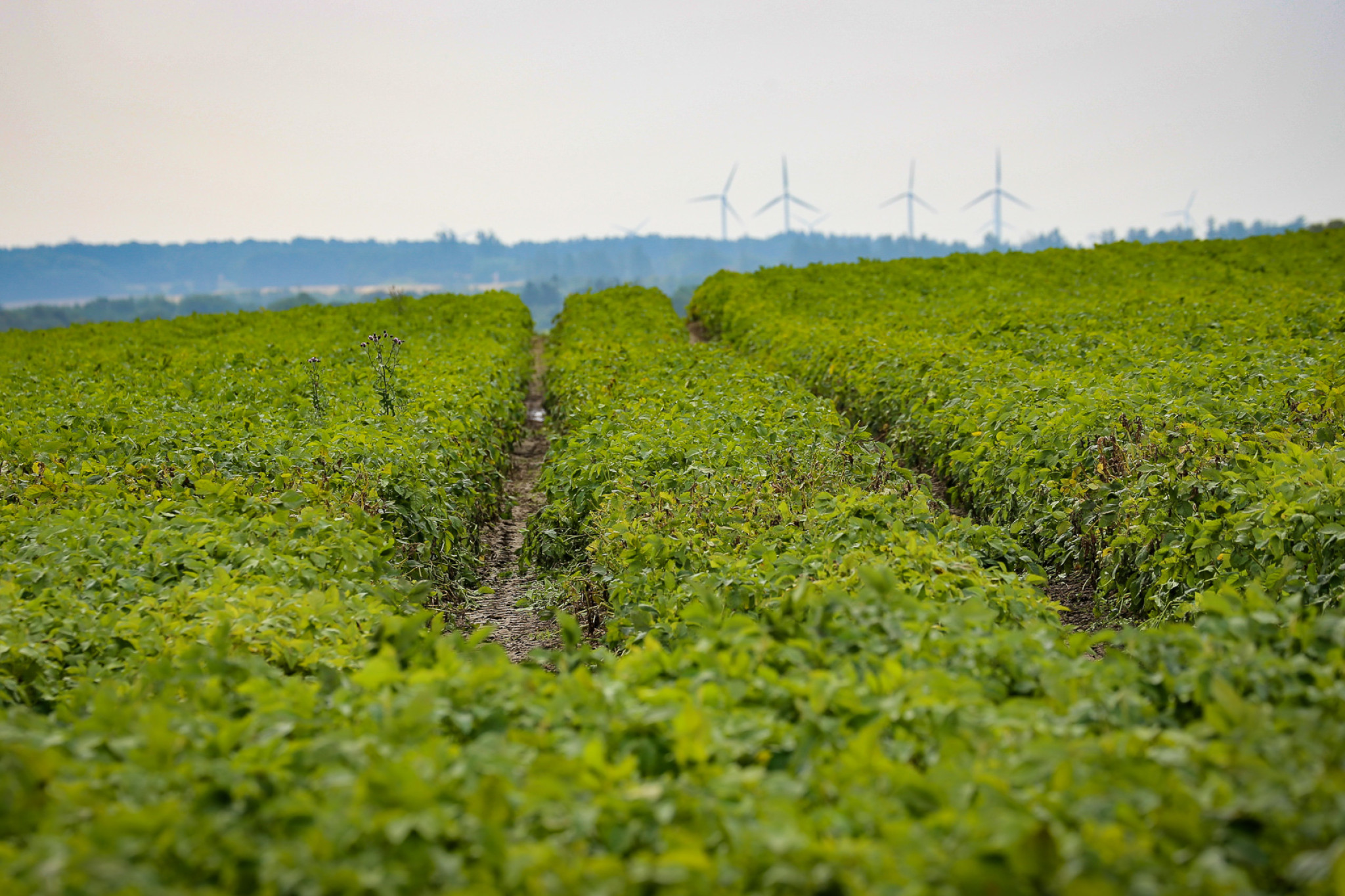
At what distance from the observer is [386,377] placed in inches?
423

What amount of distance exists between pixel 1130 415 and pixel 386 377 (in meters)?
8.59

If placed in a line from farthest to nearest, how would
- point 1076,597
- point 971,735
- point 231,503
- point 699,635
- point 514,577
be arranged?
point 514,577, point 1076,597, point 231,503, point 699,635, point 971,735

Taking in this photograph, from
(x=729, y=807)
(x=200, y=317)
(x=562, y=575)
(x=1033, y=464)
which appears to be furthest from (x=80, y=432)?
(x=200, y=317)

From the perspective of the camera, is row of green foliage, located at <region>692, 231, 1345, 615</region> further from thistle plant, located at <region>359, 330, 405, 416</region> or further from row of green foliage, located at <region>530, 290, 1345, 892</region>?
thistle plant, located at <region>359, 330, 405, 416</region>

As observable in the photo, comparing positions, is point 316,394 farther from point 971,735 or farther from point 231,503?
point 971,735

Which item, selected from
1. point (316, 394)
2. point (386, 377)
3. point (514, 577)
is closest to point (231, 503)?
point (514, 577)

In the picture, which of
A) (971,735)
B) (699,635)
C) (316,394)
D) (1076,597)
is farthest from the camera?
(316,394)

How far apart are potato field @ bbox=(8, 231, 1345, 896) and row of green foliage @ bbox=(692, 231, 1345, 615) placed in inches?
2.1

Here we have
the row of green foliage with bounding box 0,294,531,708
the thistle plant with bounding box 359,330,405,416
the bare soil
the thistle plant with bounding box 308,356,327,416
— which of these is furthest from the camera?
the thistle plant with bounding box 359,330,405,416

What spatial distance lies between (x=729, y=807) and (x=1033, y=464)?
609 centimetres

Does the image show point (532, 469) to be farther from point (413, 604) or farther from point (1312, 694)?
point (1312, 694)

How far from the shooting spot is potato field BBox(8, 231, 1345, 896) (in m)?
1.91

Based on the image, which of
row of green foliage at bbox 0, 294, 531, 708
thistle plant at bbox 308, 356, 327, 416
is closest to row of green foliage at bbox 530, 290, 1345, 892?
row of green foliage at bbox 0, 294, 531, 708

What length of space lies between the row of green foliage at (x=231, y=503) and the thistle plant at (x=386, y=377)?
137mm
